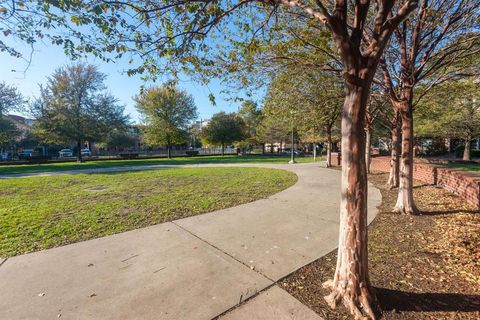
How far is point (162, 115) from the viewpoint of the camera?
3253 cm

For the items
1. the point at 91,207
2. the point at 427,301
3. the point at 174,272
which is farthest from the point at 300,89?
the point at 91,207

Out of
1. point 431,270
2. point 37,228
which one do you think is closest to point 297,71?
point 431,270

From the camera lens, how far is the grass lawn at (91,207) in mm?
4469

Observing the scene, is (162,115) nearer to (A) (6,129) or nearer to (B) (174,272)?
(A) (6,129)

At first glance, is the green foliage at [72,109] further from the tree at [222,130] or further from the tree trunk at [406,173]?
the tree trunk at [406,173]

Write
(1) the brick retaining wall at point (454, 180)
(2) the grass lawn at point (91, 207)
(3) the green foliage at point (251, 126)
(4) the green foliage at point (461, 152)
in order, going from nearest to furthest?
(2) the grass lawn at point (91, 207)
(1) the brick retaining wall at point (454, 180)
(4) the green foliage at point (461, 152)
(3) the green foliage at point (251, 126)

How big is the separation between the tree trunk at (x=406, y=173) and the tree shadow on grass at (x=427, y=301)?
351 centimetres

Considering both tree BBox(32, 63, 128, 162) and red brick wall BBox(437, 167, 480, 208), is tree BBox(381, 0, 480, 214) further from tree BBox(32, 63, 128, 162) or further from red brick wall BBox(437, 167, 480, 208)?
tree BBox(32, 63, 128, 162)

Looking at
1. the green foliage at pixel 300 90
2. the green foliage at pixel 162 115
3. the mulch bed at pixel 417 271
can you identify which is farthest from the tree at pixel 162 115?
the mulch bed at pixel 417 271

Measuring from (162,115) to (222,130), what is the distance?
421 inches

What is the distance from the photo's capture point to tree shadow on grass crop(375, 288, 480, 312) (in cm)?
239

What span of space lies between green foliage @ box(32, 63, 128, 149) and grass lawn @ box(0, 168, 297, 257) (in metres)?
18.3

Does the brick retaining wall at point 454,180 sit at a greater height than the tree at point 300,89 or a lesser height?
lesser

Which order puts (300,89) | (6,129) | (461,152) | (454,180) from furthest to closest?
1. (461,152)
2. (6,129)
3. (300,89)
4. (454,180)
